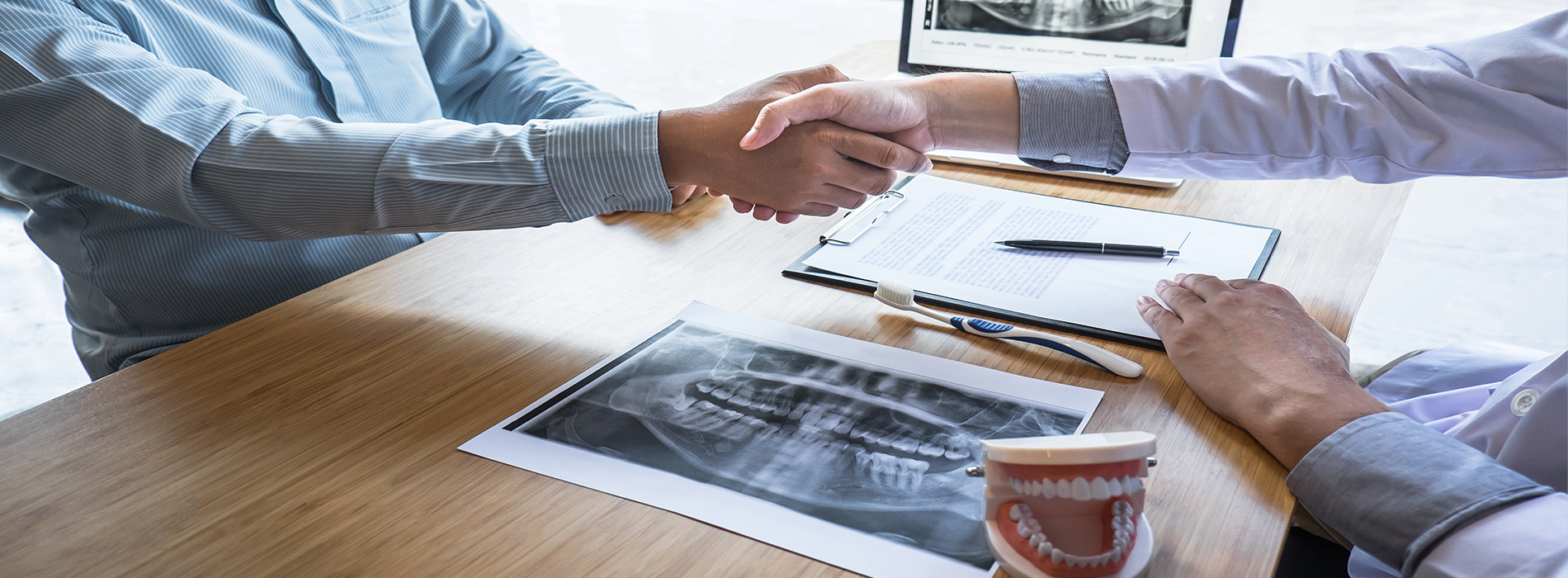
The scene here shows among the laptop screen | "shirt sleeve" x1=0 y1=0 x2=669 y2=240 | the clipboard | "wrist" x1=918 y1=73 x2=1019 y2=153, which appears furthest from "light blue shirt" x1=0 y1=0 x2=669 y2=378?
the laptop screen

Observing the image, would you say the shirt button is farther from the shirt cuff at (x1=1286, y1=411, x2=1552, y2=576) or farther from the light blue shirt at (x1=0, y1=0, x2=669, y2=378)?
the light blue shirt at (x1=0, y1=0, x2=669, y2=378)

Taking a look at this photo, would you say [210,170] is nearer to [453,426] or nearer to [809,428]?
[453,426]

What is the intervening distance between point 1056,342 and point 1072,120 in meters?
0.32

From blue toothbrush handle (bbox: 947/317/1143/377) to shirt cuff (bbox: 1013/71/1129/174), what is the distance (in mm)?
272

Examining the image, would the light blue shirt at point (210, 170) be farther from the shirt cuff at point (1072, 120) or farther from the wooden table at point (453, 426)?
the shirt cuff at point (1072, 120)

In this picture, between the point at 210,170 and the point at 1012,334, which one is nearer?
the point at 1012,334

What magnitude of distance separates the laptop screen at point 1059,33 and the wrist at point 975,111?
0.37 metres

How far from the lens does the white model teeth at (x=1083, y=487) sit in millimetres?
502

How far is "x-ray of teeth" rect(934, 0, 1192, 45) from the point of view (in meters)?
1.34

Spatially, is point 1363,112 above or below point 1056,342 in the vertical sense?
above

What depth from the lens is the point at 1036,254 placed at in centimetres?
94

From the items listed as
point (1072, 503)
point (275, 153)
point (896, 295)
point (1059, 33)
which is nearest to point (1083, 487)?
point (1072, 503)

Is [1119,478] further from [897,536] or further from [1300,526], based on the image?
[1300,526]

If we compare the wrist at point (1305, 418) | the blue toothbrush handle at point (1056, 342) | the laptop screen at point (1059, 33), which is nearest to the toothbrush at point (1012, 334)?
the blue toothbrush handle at point (1056, 342)
